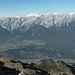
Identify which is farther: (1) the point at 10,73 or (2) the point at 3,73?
(1) the point at 10,73
